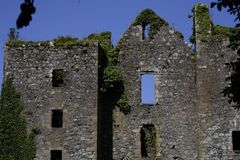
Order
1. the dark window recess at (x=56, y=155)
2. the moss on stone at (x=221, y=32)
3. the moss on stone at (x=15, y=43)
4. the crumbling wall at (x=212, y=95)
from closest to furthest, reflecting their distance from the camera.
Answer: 1. the dark window recess at (x=56, y=155)
2. the crumbling wall at (x=212, y=95)
3. the moss on stone at (x=15, y=43)
4. the moss on stone at (x=221, y=32)

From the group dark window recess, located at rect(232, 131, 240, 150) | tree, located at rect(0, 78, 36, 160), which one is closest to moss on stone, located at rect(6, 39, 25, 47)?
tree, located at rect(0, 78, 36, 160)

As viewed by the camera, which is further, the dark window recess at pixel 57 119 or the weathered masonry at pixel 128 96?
the dark window recess at pixel 57 119

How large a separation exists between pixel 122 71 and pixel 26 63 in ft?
18.0

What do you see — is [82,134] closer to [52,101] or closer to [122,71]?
[52,101]

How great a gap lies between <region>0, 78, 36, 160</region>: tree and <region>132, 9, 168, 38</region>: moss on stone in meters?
8.46

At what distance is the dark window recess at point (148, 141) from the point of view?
2808cm

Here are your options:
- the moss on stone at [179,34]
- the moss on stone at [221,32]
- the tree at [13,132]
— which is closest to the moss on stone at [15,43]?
the tree at [13,132]

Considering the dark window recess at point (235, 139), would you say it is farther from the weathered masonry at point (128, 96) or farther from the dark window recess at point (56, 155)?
the dark window recess at point (56, 155)

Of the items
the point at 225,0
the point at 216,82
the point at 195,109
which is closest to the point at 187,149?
the point at 195,109

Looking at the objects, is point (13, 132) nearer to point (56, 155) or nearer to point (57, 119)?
point (56, 155)

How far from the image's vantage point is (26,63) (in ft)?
91.5

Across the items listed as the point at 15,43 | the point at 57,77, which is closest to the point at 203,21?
the point at 57,77

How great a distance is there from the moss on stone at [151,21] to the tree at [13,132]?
846cm

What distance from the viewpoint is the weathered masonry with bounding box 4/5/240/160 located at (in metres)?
26.7
